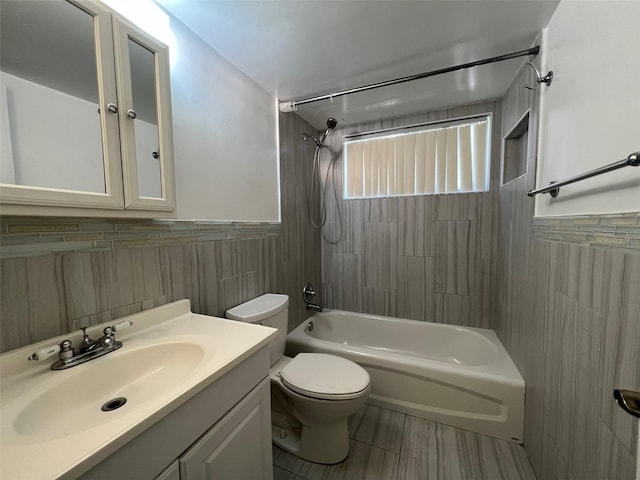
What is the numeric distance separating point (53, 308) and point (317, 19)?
1551mm

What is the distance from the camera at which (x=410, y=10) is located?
43.6 inches

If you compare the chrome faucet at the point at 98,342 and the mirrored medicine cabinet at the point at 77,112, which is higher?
the mirrored medicine cabinet at the point at 77,112

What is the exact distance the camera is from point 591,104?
2.88 ft

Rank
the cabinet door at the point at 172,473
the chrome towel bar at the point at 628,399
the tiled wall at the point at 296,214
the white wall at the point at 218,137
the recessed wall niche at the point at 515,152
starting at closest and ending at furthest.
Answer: the chrome towel bar at the point at 628,399
the cabinet door at the point at 172,473
the white wall at the point at 218,137
the recessed wall niche at the point at 515,152
the tiled wall at the point at 296,214

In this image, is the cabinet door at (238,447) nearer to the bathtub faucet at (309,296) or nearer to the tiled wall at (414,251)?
the bathtub faucet at (309,296)

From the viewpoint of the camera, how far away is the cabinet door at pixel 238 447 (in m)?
0.68

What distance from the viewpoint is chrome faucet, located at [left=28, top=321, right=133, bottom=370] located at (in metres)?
0.70

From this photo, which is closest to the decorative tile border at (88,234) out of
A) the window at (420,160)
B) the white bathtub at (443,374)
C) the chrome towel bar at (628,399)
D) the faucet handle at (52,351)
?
the faucet handle at (52,351)

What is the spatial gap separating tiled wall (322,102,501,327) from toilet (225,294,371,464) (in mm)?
1042

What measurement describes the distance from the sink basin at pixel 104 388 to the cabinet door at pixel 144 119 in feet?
1.73

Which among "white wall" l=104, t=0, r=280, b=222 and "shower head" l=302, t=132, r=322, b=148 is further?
"shower head" l=302, t=132, r=322, b=148

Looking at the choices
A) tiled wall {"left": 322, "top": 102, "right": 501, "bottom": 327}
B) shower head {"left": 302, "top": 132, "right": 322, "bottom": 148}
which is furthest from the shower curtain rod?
tiled wall {"left": 322, "top": 102, "right": 501, "bottom": 327}

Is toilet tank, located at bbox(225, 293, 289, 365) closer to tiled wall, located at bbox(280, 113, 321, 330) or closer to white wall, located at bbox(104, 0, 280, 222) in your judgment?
tiled wall, located at bbox(280, 113, 321, 330)

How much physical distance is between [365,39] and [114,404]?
73.4 inches
